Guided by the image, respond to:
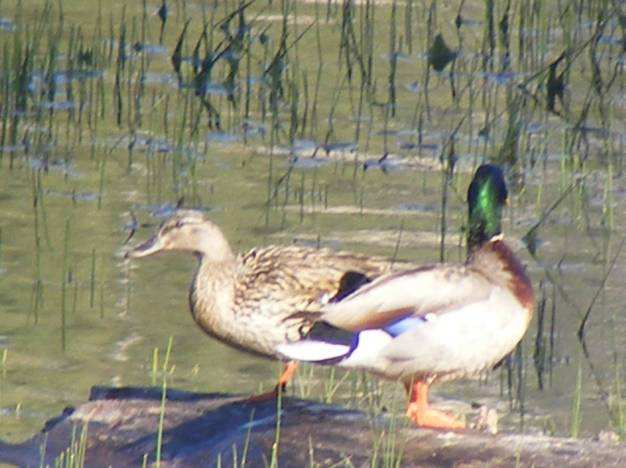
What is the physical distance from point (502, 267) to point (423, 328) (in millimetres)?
552

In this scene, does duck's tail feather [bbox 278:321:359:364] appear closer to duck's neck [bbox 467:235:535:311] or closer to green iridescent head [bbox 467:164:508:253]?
duck's neck [bbox 467:235:535:311]

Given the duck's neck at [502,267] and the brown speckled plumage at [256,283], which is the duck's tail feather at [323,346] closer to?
the brown speckled plumage at [256,283]

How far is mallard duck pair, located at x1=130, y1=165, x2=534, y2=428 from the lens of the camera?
592 centimetres

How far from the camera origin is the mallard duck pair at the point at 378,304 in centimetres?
592

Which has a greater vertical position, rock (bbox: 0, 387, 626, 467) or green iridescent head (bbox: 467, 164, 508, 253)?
green iridescent head (bbox: 467, 164, 508, 253)

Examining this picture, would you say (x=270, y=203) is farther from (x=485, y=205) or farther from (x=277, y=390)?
(x=277, y=390)

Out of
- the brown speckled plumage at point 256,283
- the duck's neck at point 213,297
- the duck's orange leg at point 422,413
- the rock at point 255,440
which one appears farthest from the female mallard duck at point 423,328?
the duck's neck at point 213,297

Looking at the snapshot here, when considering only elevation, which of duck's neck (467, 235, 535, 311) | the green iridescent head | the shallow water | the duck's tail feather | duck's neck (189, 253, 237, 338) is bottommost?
the shallow water

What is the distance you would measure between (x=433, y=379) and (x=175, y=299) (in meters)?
2.33

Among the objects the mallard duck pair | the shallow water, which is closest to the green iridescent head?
the mallard duck pair

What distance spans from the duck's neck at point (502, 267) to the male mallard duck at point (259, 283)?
328 millimetres

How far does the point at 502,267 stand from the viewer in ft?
21.1

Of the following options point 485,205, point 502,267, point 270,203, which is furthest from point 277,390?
point 270,203

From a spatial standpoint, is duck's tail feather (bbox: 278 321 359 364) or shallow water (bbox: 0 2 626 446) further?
shallow water (bbox: 0 2 626 446)
